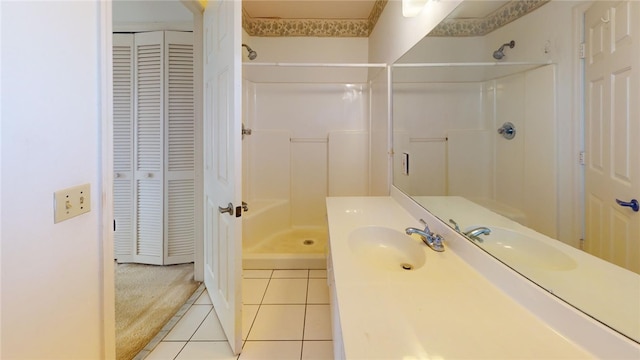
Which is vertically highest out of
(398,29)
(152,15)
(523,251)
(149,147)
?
(152,15)

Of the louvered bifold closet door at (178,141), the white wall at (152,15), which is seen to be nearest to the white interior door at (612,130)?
the louvered bifold closet door at (178,141)

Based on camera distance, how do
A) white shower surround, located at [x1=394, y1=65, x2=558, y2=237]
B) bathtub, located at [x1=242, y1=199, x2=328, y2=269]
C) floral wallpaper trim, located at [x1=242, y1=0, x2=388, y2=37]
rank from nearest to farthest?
white shower surround, located at [x1=394, y1=65, x2=558, y2=237] → bathtub, located at [x1=242, y1=199, x2=328, y2=269] → floral wallpaper trim, located at [x1=242, y1=0, x2=388, y2=37]

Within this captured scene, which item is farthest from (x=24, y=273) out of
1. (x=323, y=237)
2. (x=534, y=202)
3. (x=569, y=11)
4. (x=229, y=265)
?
(x=323, y=237)

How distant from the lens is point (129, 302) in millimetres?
2018

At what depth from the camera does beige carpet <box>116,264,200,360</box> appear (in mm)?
1653

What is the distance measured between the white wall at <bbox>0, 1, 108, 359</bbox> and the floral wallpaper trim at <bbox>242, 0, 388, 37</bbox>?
2.29 m

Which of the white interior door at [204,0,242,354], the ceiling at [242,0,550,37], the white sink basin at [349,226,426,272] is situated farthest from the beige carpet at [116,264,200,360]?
the ceiling at [242,0,550,37]

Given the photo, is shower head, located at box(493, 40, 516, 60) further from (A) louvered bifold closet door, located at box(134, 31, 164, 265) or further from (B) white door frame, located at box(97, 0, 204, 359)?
(A) louvered bifold closet door, located at box(134, 31, 164, 265)

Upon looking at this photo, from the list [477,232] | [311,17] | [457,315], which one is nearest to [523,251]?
[477,232]

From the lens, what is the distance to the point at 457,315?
71cm

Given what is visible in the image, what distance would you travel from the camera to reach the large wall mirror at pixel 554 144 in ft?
1.80

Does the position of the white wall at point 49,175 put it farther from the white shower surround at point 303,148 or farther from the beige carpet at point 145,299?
the white shower surround at point 303,148

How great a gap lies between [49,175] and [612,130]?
Answer: 1508mm

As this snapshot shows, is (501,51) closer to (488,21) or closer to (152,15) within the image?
(488,21)
